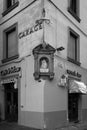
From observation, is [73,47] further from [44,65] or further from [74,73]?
[44,65]

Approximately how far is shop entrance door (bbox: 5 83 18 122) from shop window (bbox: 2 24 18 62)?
77.2 inches

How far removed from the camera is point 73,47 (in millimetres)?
15086

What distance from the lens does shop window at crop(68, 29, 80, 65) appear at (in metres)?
14.3

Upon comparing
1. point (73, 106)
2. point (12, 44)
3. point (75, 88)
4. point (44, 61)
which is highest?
point (12, 44)

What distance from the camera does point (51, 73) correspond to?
10992 millimetres

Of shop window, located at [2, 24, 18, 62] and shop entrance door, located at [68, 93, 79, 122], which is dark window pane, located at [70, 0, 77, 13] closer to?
shop window, located at [2, 24, 18, 62]

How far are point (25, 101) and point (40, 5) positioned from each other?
5.47 metres

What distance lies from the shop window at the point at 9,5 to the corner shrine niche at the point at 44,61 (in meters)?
4.00

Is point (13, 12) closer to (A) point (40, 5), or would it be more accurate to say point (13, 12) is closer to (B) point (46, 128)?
(A) point (40, 5)

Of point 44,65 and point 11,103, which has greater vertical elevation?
point 44,65

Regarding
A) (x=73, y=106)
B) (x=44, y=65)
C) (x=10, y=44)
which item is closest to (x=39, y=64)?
(x=44, y=65)

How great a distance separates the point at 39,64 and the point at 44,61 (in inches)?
14.2

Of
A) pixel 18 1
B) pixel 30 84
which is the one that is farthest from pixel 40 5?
pixel 30 84

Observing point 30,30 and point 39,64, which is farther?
point 30,30
